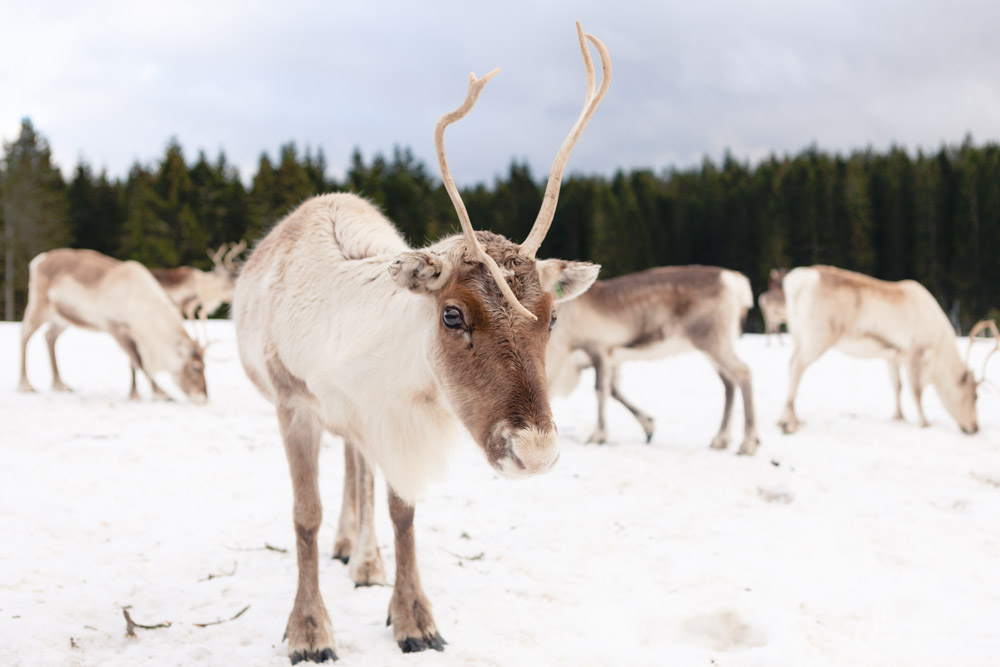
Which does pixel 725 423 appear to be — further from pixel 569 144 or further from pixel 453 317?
pixel 453 317

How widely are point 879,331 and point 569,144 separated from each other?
7.39m

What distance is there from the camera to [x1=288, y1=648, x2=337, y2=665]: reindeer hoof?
295 centimetres

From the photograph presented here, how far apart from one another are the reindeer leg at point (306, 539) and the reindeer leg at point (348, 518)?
870 mm

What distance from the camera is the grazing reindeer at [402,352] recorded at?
95.7 inches

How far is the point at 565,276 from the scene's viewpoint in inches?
111

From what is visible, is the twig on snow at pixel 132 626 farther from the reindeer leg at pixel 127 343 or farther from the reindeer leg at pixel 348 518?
the reindeer leg at pixel 127 343

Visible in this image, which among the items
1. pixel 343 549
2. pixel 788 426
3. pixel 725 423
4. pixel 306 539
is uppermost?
pixel 306 539

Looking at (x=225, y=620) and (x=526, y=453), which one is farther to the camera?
(x=225, y=620)

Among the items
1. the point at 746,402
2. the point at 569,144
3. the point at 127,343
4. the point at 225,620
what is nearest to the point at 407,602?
the point at 225,620

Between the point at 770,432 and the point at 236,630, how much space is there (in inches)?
254

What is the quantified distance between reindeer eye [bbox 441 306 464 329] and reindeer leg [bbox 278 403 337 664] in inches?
43.8

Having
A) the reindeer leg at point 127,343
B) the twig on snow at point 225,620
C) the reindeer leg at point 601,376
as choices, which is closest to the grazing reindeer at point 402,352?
the twig on snow at point 225,620

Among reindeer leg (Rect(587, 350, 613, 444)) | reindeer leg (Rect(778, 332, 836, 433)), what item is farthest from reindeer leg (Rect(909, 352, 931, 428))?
reindeer leg (Rect(587, 350, 613, 444))

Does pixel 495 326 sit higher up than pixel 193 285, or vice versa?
pixel 495 326
